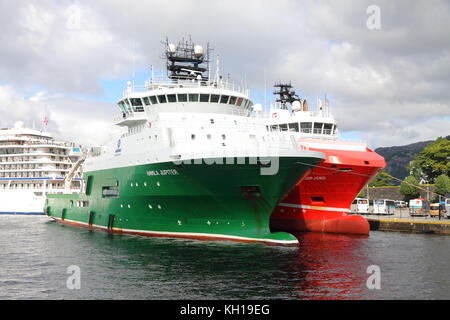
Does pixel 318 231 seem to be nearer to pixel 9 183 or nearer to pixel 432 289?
pixel 432 289

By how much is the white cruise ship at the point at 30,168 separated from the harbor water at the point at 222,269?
114 feet

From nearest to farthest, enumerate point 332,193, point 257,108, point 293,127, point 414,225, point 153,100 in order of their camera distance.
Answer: point 153,100
point 332,193
point 414,225
point 293,127
point 257,108

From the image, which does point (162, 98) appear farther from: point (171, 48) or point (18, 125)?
point (18, 125)

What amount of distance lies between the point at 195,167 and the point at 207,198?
2.10 m

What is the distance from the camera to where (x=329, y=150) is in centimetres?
3219

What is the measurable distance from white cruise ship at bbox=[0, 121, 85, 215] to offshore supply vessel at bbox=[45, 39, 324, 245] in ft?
100

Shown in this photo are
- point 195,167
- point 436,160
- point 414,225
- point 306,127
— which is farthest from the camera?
point 436,160

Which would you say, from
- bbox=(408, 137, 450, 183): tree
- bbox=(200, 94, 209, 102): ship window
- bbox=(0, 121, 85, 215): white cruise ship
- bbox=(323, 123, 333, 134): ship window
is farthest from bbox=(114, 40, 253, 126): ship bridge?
bbox=(408, 137, 450, 183): tree

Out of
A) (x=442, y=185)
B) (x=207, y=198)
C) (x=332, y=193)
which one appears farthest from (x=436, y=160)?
(x=207, y=198)

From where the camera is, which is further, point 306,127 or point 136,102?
point 306,127

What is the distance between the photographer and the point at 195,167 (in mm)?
23203
